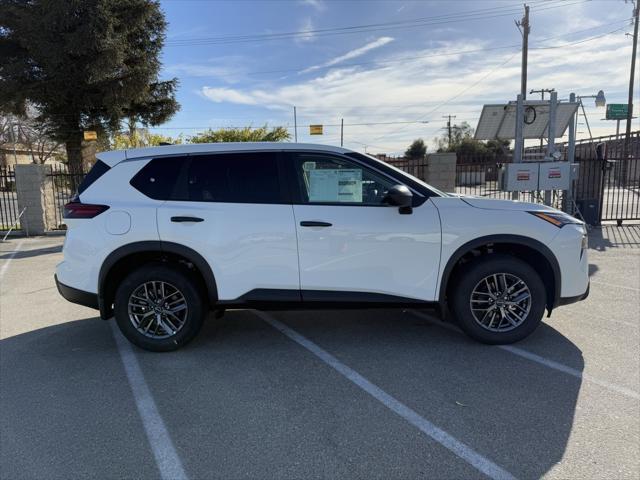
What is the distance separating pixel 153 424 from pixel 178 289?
4.49 ft

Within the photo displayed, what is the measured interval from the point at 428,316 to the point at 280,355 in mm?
1875

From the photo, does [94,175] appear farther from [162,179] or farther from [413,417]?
[413,417]

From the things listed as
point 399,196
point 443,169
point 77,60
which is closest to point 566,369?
point 399,196

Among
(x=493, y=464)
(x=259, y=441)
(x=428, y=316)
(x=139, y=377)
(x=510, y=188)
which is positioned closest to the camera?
(x=493, y=464)

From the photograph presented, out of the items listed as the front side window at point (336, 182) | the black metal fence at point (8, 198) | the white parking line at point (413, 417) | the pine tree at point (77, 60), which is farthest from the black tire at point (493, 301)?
the pine tree at point (77, 60)

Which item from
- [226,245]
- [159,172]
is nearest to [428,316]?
[226,245]

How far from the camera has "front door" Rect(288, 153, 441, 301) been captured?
4.09m

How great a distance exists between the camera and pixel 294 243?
162 inches

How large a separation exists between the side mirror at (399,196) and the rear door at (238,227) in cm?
88

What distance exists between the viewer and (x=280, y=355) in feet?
14.1

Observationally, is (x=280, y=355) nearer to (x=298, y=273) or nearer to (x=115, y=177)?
(x=298, y=273)

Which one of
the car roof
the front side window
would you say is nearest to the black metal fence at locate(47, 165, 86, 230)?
the car roof

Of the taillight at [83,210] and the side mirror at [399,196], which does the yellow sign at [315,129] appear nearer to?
the taillight at [83,210]

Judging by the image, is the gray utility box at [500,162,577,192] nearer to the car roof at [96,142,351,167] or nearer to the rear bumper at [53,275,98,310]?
the car roof at [96,142,351,167]
